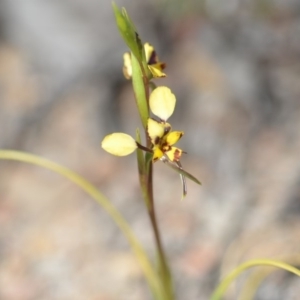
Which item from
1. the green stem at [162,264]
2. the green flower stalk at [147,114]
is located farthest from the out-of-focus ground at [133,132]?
the green flower stalk at [147,114]

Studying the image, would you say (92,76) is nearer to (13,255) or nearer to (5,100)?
(5,100)

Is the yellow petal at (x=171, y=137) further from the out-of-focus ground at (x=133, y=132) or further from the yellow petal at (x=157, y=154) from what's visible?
the out-of-focus ground at (x=133, y=132)

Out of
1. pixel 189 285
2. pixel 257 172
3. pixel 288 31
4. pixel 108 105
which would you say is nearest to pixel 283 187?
pixel 257 172

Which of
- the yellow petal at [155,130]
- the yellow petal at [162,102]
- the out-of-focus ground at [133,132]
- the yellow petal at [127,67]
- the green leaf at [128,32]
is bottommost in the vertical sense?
the yellow petal at [155,130]

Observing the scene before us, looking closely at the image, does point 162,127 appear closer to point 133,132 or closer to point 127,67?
point 127,67

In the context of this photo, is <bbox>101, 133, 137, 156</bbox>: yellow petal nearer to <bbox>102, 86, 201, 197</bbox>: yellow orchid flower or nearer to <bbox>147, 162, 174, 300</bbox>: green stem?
<bbox>102, 86, 201, 197</bbox>: yellow orchid flower

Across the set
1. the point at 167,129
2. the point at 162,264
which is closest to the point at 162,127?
the point at 167,129
